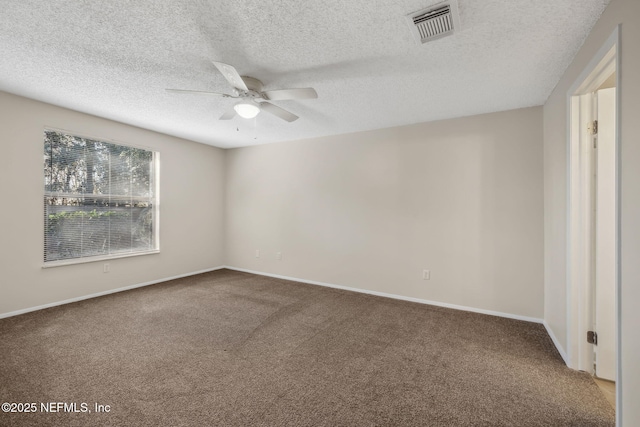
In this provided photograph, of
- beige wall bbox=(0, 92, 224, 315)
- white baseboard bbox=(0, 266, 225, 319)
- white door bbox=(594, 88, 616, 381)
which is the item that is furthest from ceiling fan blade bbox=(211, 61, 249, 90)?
white baseboard bbox=(0, 266, 225, 319)

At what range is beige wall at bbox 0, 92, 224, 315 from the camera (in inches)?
116

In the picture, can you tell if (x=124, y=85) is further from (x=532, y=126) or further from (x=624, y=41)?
(x=532, y=126)

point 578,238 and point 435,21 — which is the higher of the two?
point 435,21

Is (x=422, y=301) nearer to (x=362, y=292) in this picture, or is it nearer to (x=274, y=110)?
(x=362, y=292)

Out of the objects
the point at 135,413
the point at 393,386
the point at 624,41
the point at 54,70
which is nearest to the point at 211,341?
the point at 135,413

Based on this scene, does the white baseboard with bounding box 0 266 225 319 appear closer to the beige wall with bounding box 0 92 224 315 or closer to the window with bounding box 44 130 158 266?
the beige wall with bounding box 0 92 224 315

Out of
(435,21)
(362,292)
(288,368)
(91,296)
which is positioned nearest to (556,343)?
(362,292)

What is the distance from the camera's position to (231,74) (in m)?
1.90

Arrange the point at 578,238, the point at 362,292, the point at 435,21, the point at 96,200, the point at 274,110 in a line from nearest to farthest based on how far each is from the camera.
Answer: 1. the point at 435,21
2. the point at 578,238
3. the point at 274,110
4. the point at 96,200
5. the point at 362,292

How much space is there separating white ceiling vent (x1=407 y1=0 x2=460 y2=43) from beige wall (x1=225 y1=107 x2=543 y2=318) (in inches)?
75.1

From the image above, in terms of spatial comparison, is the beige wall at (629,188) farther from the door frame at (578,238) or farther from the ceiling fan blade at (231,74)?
the ceiling fan blade at (231,74)

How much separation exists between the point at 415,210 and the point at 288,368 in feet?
8.43

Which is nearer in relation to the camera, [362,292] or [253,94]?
[253,94]

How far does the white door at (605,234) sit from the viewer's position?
1912mm
